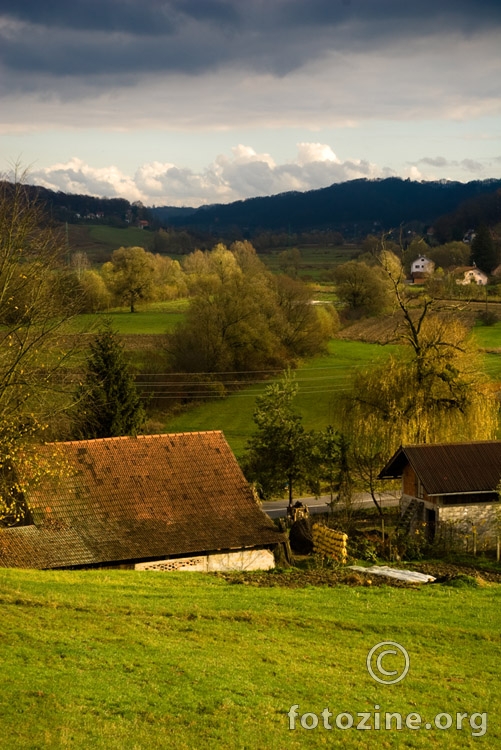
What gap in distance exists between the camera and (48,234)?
74.4 feet

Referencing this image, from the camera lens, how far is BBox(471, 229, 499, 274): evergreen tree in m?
152

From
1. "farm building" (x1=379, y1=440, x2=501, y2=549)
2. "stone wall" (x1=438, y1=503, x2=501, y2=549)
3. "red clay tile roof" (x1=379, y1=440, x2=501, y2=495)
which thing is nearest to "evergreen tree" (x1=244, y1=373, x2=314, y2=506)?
"red clay tile roof" (x1=379, y1=440, x2=501, y2=495)

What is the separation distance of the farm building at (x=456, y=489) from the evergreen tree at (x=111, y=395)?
1273 cm

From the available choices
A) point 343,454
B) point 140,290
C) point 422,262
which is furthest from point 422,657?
point 422,262

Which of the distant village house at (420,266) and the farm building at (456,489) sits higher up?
the distant village house at (420,266)

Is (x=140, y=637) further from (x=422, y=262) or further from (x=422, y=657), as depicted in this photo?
(x=422, y=262)

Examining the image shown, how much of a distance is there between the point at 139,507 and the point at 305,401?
40.3 metres

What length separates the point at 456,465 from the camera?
108 feet

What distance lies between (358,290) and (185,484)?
76.9m

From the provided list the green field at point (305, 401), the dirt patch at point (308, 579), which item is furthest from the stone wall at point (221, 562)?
the green field at point (305, 401)

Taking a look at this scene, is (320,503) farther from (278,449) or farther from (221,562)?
(221,562)
